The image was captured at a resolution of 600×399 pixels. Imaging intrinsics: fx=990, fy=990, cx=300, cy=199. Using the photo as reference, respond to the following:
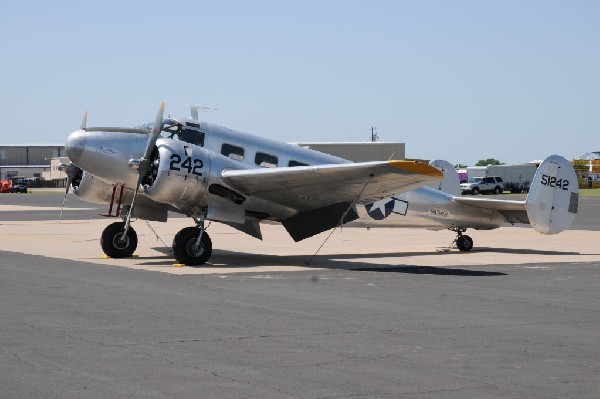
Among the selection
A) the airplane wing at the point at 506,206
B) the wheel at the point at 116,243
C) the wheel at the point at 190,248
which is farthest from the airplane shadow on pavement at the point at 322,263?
the airplane wing at the point at 506,206

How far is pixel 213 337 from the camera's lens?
36.9 ft

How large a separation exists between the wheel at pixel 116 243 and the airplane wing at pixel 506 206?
9.01m

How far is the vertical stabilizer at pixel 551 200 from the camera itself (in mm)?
25766

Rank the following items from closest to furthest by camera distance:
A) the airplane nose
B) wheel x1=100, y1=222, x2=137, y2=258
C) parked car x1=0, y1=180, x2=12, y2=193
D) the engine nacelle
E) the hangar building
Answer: the engine nacelle → the airplane nose → wheel x1=100, y1=222, x2=137, y2=258 → parked car x1=0, y1=180, x2=12, y2=193 → the hangar building

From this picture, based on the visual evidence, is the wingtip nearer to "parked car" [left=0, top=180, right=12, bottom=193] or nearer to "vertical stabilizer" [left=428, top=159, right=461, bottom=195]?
A: "vertical stabilizer" [left=428, top=159, right=461, bottom=195]

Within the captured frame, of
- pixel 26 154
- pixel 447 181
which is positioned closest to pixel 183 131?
pixel 447 181

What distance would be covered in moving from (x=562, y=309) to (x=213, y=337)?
5838 mm

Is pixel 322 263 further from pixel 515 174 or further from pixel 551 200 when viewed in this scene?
pixel 515 174

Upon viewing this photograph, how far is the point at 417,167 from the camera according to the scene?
19.9 meters

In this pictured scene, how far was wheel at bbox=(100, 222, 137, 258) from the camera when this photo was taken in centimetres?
2419

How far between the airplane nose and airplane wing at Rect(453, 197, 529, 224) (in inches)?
413

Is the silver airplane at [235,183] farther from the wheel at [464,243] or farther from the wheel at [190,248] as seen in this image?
the wheel at [464,243]

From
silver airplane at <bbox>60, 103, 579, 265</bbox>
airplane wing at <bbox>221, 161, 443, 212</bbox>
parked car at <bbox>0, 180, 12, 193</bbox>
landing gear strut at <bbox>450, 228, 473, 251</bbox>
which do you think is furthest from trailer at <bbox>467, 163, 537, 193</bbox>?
airplane wing at <bbox>221, 161, 443, 212</bbox>

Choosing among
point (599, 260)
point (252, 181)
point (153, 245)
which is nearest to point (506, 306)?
point (252, 181)
